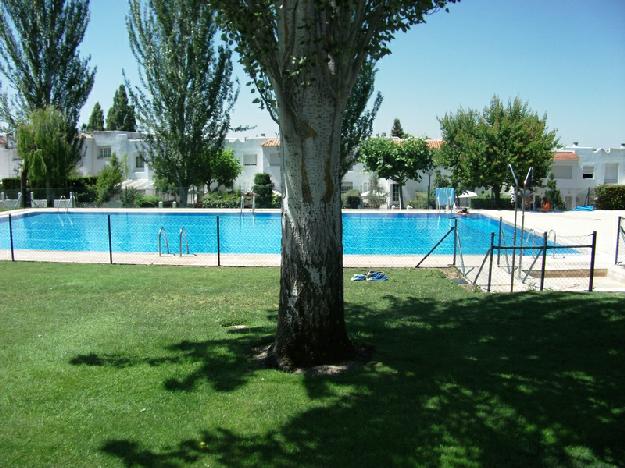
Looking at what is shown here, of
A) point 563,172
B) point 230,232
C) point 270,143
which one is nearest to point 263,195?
point 270,143

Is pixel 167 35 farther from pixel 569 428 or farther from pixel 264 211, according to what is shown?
pixel 569 428

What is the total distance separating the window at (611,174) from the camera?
1649 inches

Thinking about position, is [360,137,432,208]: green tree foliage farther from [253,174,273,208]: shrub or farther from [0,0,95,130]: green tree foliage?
[0,0,95,130]: green tree foliage

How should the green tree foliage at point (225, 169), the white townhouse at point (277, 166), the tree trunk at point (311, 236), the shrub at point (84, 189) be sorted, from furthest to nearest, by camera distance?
the white townhouse at point (277, 166), the green tree foliage at point (225, 169), the shrub at point (84, 189), the tree trunk at point (311, 236)

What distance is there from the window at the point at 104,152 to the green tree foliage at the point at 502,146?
94.5ft

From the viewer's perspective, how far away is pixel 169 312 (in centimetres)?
902

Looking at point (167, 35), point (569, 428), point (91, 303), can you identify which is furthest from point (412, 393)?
point (167, 35)

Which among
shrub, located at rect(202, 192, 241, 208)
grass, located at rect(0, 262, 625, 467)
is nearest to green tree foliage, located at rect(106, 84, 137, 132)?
shrub, located at rect(202, 192, 241, 208)

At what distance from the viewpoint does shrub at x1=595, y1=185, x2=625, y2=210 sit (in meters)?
34.2

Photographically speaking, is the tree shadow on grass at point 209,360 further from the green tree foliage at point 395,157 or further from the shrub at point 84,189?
the shrub at point 84,189

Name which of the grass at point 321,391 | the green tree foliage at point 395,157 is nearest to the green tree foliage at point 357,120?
the green tree foliage at point 395,157

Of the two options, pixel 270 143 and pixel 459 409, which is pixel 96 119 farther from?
pixel 459 409

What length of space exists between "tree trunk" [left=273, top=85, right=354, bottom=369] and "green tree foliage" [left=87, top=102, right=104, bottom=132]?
6005cm

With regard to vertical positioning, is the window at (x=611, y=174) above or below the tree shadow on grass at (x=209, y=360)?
above
